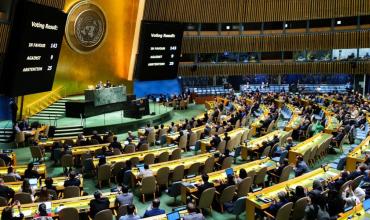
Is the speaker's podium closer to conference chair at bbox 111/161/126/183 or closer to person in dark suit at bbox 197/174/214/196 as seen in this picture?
conference chair at bbox 111/161/126/183

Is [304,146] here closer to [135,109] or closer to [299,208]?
[299,208]

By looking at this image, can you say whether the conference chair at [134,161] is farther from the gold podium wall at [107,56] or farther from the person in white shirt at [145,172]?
the gold podium wall at [107,56]

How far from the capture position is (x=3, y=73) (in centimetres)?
1495

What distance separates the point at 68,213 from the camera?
23.0 feet

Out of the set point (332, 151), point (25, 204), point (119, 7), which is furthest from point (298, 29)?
point (25, 204)

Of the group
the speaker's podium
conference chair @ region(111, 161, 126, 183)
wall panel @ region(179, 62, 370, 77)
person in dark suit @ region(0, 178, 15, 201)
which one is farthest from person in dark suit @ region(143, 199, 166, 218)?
wall panel @ region(179, 62, 370, 77)

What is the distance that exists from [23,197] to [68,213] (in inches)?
62.8

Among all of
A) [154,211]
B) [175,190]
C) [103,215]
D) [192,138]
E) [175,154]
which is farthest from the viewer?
[192,138]

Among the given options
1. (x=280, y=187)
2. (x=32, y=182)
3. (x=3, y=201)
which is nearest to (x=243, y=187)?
(x=280, y=187)

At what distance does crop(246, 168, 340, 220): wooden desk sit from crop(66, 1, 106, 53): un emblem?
60.2 ft

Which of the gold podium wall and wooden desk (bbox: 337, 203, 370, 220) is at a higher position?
the gold podium wall

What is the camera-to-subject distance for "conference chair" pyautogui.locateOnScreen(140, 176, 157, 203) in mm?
9484

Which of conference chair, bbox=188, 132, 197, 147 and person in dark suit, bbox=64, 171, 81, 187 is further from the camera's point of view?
conference chair, bbox=188, 132, 197, 147

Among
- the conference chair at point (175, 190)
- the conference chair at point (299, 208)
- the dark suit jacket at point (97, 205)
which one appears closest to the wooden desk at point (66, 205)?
the dark suit jacket at point (97, 205)
